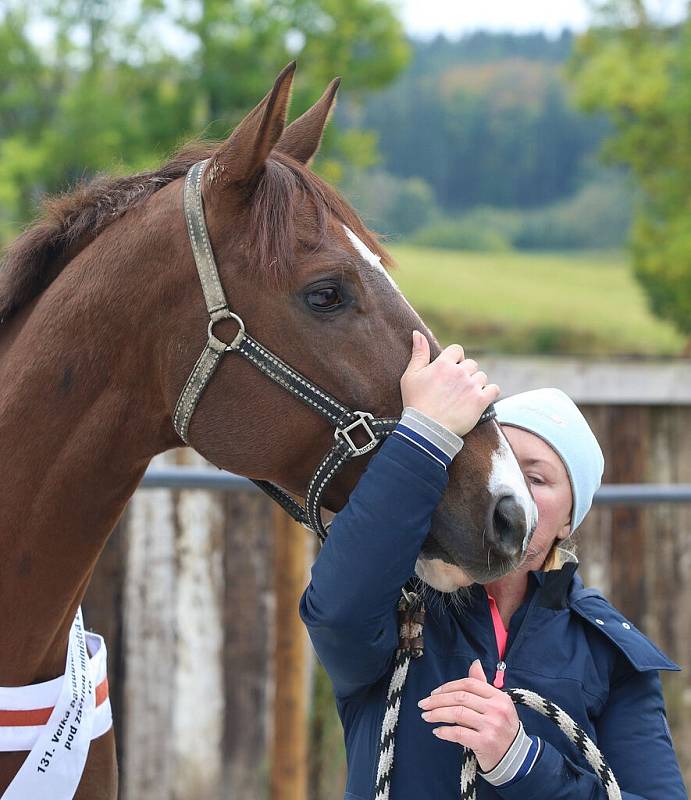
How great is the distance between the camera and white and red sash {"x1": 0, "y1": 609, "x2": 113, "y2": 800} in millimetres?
1819

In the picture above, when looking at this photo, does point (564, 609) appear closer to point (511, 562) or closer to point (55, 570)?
point (511, 562)

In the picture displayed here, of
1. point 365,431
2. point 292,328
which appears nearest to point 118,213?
point 292,328

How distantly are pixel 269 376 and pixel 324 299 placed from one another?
18 centimetres

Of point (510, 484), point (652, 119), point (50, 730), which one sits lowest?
point (50, 730)

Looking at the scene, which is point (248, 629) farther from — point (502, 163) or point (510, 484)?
point (502, 163)

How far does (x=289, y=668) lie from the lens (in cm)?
354

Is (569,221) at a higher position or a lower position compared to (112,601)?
higher

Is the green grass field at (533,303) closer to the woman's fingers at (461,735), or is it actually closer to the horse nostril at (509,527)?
the horse nostril at (509,527)

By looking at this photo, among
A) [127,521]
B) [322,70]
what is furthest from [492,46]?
[127,521]

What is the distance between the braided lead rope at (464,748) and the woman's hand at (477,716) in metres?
0.04

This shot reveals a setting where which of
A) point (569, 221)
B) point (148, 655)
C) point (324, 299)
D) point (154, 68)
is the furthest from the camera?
point (569, 221)

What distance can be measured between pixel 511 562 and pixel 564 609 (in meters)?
0.19

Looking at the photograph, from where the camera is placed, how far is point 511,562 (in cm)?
169

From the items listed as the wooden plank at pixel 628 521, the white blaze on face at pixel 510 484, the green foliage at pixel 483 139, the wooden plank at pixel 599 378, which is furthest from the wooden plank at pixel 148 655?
the green foliage at pixel 483 139
